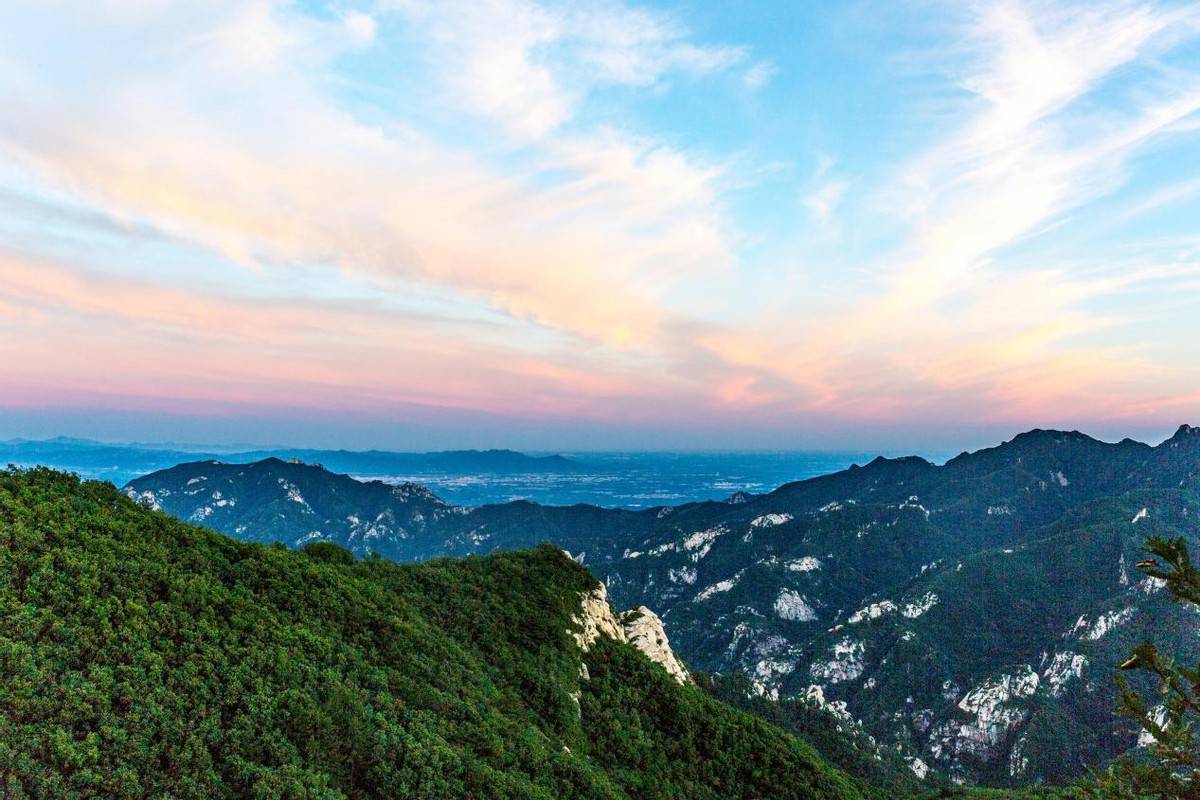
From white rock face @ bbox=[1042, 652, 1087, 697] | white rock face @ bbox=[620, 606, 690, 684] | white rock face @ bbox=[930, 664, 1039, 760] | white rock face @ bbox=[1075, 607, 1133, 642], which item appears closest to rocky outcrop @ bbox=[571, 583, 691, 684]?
white rock face @ bbox=[620, 606, 690, 684]

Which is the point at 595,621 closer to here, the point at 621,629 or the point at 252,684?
the point at 621,629

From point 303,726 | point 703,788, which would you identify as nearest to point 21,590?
point 303,726

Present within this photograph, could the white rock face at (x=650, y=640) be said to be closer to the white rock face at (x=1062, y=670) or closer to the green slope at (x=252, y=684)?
the green slope at (x=252, y=684)

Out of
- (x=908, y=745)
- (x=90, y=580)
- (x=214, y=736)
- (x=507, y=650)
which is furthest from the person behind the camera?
(x=908, y=745)

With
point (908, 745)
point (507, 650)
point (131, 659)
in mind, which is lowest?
point (908, 745)

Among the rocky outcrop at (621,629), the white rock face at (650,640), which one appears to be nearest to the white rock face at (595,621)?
the rocky outcrop at (621,629)

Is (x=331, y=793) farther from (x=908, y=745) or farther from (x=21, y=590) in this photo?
(x=908, y=745)
